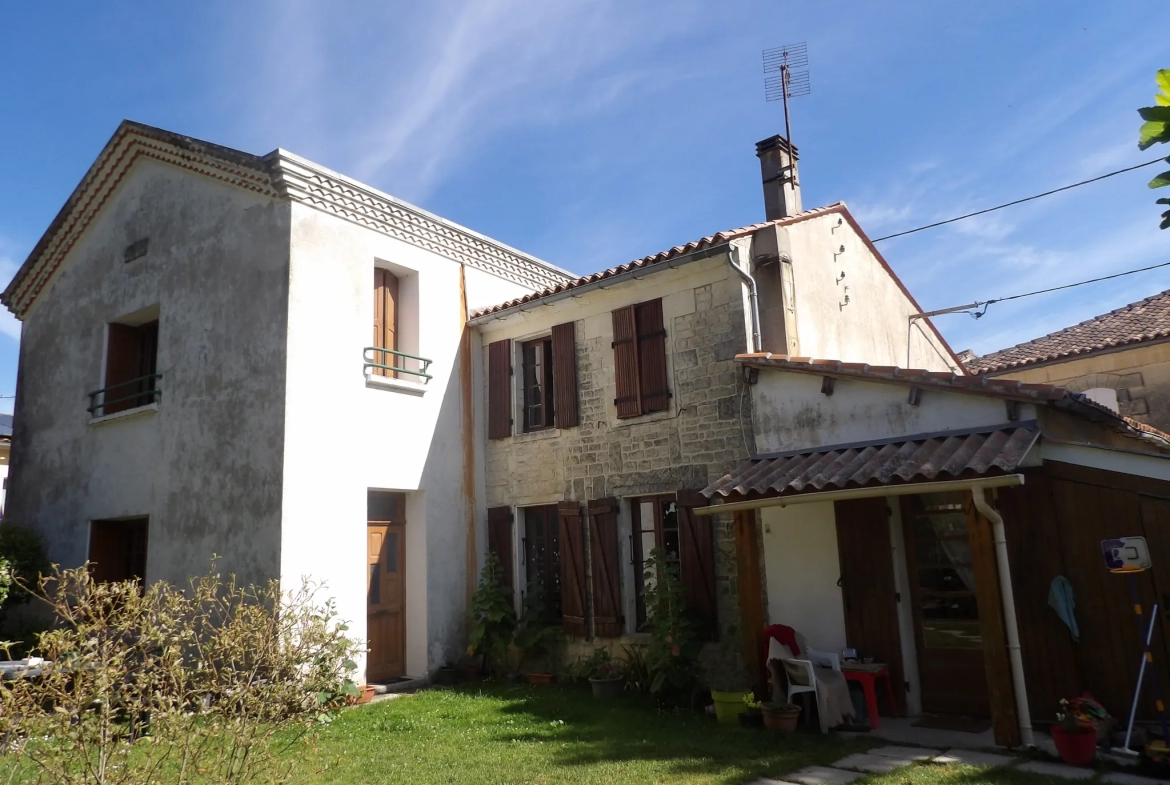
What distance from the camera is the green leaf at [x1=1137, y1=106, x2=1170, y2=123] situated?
2582 mm

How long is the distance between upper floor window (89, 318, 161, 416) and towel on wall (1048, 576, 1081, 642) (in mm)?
11300

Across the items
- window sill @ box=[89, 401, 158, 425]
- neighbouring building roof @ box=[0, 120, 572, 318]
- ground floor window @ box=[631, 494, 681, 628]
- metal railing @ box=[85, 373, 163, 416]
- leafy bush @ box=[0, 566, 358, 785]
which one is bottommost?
leafy bush @ box=[0, 566, 358, 785]

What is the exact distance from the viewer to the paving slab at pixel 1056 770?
5.61 meters

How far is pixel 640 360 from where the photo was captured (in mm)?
10250

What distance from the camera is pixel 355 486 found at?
9.98 meters

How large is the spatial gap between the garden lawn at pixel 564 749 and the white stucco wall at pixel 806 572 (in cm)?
138

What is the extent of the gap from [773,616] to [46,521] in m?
11.0

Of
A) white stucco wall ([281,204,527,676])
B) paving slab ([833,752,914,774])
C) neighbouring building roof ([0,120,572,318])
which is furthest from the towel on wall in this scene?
neighbouring building roof ([0,120,572,318])

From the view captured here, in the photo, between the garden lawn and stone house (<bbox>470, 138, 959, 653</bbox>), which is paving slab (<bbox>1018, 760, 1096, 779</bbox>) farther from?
stone house (<bbox>470, 138, 959, 653</bbox>)

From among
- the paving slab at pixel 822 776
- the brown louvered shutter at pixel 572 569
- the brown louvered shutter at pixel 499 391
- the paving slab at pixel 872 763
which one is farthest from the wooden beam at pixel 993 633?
the brown louvered shutter at pixel 499 391

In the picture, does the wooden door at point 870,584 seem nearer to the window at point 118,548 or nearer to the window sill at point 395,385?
the window sill at point 395,385

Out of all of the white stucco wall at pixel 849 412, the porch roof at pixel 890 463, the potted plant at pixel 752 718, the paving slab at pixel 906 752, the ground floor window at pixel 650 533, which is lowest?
the paving slab at pixel 906 752

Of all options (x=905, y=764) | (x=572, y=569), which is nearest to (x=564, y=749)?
(x=905, y=764)

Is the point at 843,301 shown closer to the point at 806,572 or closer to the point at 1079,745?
the point at 806,572
